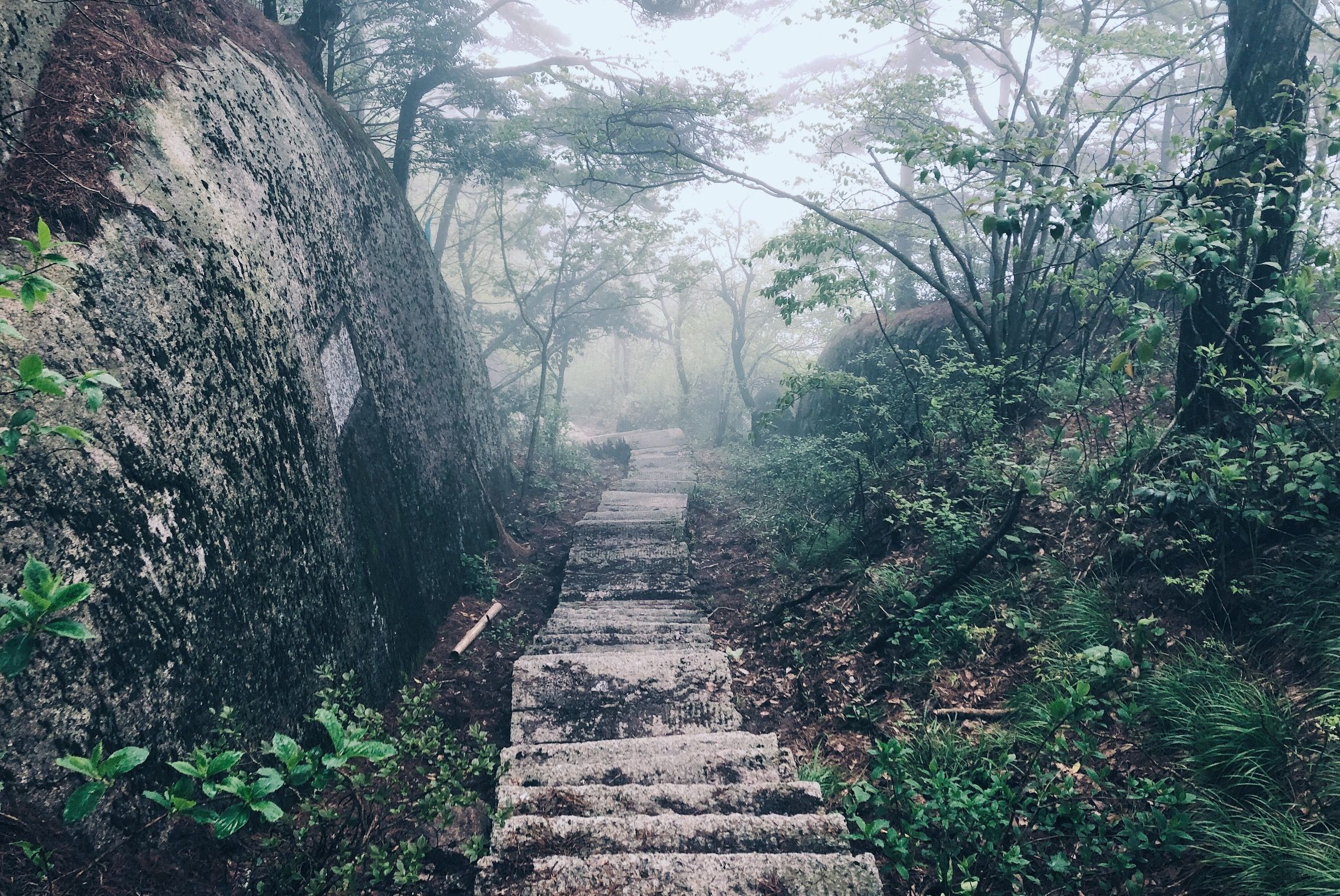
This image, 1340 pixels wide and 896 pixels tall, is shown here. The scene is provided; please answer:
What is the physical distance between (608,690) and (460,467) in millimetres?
4081

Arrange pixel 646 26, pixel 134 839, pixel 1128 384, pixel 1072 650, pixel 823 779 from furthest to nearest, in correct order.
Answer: pixel 646 26
pixel 1128 384
pixel 1072 650
pixel 823 779
pixel 134 839

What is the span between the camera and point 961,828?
298 centimetres

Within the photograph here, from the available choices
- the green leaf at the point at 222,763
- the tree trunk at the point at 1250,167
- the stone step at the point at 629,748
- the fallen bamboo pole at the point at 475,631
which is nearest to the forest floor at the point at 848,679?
the stone step at the point at 629,748

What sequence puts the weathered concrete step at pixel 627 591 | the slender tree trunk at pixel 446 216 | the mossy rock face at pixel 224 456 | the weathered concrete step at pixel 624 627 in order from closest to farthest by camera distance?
the mossy rock face at pixel 224 456
the weathered concrete step at pixel 624 627
the weathered concrete step at pixel 627 591
the slender tree trunk at pixel 446 216

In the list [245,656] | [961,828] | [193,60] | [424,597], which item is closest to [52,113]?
[193,60]

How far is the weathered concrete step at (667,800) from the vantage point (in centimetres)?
298

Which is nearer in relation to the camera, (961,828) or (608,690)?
(961,828)

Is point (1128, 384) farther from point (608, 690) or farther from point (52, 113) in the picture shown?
point (52, 113)

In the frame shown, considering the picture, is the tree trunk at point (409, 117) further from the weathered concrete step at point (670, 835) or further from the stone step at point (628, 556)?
the weathered concrete step at point (670, 835)

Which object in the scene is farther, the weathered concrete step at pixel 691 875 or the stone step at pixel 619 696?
the stone step at pixel 619 696

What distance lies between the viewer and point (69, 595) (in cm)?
160

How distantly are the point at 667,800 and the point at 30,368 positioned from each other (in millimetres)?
3070

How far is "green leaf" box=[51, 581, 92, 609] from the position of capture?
1.57 meters

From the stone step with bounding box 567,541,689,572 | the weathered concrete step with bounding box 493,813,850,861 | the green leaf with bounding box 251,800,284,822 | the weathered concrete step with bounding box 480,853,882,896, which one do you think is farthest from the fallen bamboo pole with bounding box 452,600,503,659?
the green leaf with bounding box 251,800,284,822
